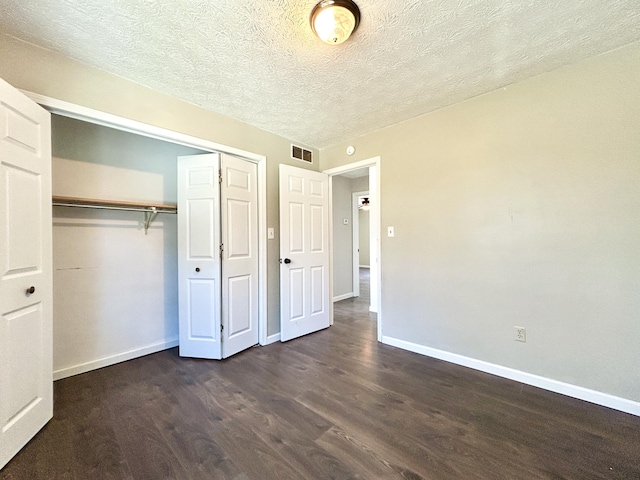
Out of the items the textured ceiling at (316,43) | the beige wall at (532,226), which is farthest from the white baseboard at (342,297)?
the textured ceiling at (316,43)

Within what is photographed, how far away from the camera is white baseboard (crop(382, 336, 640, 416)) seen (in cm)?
179

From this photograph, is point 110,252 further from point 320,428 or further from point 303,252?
point 320,428

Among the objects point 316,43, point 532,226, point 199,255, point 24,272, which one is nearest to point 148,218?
point 199,255

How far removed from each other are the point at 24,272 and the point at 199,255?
4.08 ft

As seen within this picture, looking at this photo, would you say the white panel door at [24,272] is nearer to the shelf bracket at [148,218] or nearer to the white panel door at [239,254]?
the shelf bracket at [148,218]

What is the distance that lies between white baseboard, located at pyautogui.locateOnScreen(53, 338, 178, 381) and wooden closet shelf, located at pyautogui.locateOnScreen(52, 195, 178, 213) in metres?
1.46

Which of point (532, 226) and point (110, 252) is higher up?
point (532, 226)

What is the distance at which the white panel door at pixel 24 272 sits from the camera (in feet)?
4.57

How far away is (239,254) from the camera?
2814 millimetres

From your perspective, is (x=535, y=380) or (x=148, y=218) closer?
(x=535, y=380)

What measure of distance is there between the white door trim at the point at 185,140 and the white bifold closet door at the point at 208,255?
0.14 meters

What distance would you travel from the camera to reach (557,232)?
2.01 meters

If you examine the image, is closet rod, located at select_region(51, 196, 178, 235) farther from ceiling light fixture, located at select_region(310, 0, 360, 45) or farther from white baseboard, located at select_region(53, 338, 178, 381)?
ceiling light fixture, located at select_region(310, 0, 360, 45)

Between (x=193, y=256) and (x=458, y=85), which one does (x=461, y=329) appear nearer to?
(x=458, y=85)
